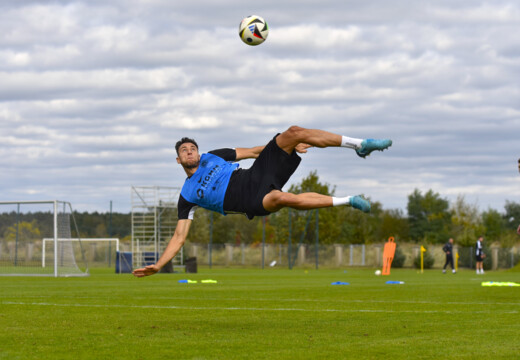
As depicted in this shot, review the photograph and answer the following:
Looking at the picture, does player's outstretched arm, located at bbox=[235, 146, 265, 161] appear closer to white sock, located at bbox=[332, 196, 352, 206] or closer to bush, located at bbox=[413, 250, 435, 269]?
white sock, located at bbox=[332, 196, 352, 206]

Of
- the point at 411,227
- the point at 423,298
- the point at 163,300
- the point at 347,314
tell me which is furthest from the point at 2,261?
the point at 411,227

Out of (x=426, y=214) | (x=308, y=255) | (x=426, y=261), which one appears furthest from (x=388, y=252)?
(x=426, y=214)

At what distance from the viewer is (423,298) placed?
631 inches

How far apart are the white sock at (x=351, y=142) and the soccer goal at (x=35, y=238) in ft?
79.5

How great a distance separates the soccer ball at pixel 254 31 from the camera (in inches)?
435

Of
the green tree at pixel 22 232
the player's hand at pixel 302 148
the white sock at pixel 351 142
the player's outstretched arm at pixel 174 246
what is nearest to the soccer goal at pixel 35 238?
the green tree at pixel 22 232

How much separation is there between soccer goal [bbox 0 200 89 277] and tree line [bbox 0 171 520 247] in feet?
0.21

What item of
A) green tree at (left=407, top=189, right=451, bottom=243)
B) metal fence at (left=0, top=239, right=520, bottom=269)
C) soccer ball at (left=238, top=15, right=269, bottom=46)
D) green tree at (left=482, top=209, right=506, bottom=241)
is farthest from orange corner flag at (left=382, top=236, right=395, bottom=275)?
green tree at (left=407, top=189, right=451, bottom=243)

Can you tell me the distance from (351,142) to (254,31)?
116 inches

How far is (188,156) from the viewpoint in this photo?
33.5 ft

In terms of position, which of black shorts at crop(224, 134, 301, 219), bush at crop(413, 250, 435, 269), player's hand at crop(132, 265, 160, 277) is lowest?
bush at crop(413, 250, 435, 269)

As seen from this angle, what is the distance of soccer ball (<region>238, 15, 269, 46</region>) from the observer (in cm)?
1105

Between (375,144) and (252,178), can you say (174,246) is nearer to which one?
(252,178)

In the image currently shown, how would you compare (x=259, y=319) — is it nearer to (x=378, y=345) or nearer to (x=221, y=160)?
(x=221, y=160)
